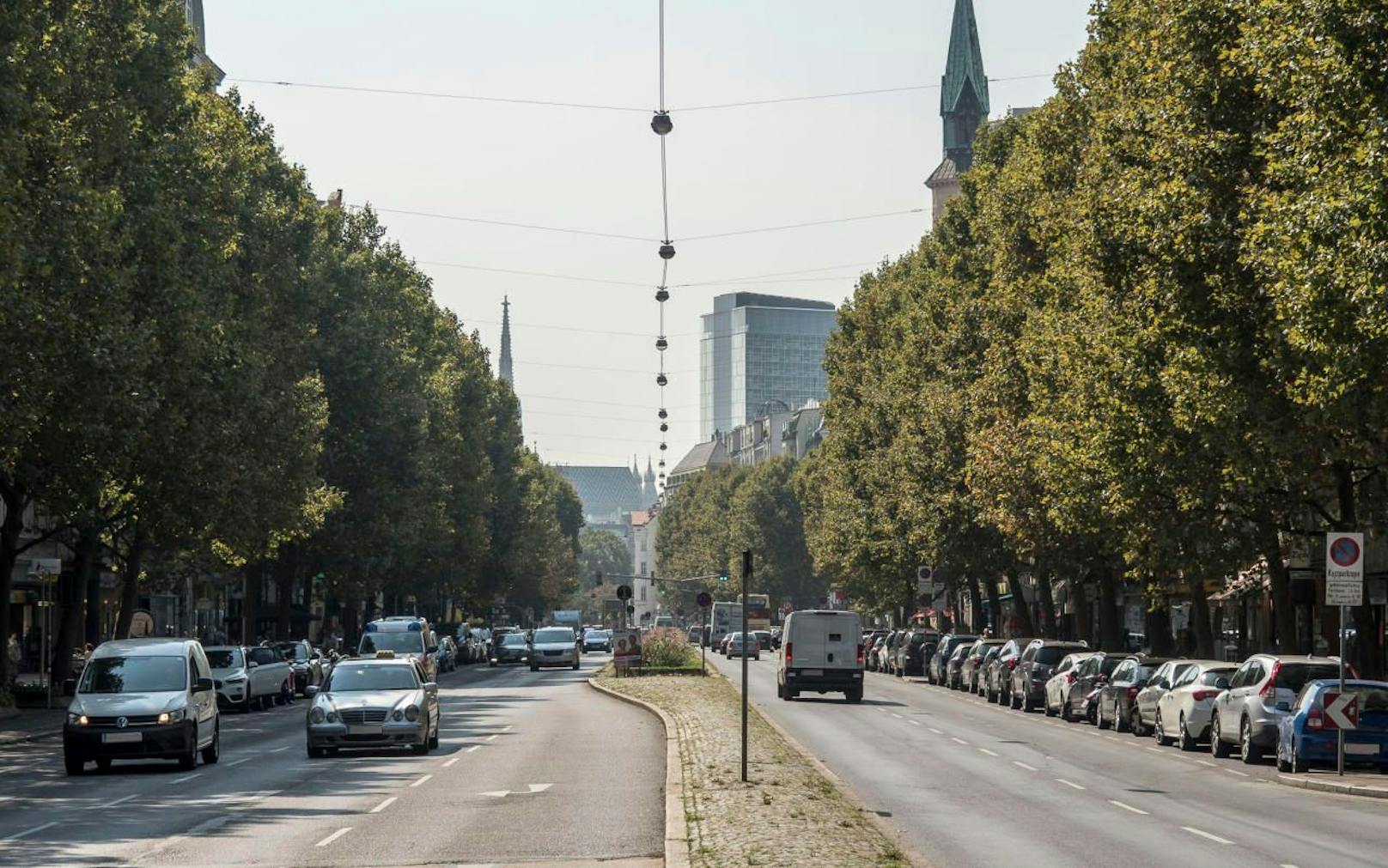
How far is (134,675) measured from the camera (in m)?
28.8

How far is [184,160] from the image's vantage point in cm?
4534

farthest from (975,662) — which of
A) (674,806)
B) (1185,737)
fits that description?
(674,806)

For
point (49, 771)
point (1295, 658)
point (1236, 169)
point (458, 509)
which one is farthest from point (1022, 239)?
point (458, 509)

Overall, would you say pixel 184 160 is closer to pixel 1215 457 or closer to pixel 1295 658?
pixel 1215 457

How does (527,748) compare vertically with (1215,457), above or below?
below

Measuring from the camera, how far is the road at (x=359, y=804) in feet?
57.3

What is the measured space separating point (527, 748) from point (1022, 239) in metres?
25.6

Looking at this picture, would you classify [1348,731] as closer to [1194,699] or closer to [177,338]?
[1194,699]

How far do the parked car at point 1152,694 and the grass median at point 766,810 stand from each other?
774 centimetres

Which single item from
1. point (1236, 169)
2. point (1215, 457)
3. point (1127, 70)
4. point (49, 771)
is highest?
point (1127, 70)

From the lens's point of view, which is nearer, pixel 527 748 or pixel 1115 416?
pixel 527 748

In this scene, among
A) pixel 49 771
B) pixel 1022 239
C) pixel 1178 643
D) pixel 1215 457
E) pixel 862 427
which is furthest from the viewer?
pixel 862 427

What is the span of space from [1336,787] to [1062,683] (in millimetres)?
20754

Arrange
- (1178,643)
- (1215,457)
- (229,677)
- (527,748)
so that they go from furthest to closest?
→ (1178,643)
(229,677)
(1215,457)
(527,748)
